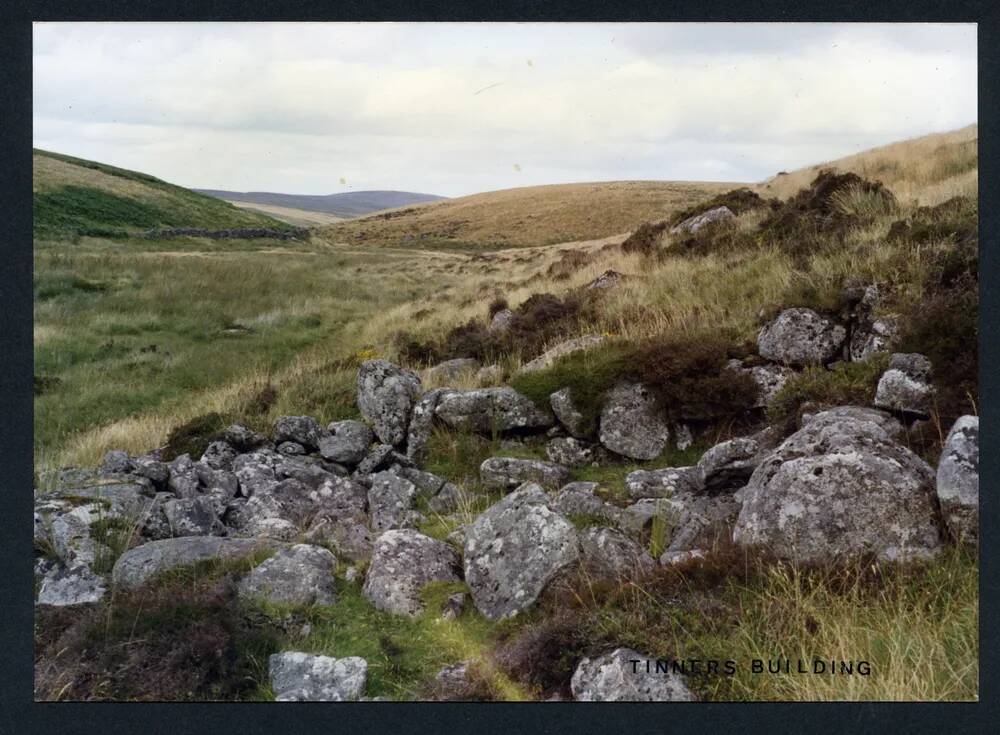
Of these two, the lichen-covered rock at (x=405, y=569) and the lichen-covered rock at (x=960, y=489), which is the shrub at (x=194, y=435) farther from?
the lichen-covered rock at (x=960, y=489)

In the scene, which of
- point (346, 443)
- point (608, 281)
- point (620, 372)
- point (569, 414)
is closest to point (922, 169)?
point (608, 281)

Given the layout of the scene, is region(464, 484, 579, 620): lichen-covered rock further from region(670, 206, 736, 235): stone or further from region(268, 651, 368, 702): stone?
region(670, 206, 736, 235): stone

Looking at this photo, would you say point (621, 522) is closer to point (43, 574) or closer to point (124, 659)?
point (124, 659)

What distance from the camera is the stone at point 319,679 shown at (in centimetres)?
521

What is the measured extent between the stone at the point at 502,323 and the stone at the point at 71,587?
7392 mm

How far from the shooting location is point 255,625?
5441 mm

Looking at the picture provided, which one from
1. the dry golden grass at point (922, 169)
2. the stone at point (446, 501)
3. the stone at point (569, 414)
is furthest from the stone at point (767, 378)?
the stone at point (446, 501)

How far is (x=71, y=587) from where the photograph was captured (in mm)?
6023

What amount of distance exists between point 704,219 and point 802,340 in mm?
8835

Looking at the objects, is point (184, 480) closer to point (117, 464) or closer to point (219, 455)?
point (117, 464)

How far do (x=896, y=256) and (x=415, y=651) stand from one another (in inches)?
281

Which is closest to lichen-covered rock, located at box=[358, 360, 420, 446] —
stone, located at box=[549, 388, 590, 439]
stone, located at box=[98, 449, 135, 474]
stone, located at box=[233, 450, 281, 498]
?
stone, located at box=[233, 450, 281, 498]

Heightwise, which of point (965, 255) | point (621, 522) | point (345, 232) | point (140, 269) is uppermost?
point (345, 232)

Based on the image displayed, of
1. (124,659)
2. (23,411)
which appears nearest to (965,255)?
(124,659)
